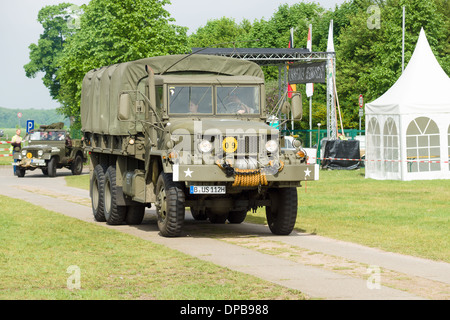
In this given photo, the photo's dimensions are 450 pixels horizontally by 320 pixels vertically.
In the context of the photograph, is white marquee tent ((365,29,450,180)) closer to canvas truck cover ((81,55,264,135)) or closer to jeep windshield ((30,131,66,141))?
jeep windshield ((30,131,66,141))

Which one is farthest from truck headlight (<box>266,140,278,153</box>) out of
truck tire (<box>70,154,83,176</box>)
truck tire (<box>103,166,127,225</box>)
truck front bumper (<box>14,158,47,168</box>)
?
truck tire (<box>70,154,83,176</box>)

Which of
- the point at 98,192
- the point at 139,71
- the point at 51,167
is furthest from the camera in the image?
the point at 51,167

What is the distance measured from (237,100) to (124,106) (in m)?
2.01

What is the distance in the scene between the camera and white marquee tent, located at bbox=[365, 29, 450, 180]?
1284 inches

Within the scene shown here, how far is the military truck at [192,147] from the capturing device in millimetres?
14766

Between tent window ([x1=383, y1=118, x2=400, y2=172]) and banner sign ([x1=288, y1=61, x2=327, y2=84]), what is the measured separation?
34.0 ft

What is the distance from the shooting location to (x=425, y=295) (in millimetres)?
9547

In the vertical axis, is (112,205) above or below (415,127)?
below

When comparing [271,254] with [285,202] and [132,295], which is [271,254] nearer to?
[285,202]

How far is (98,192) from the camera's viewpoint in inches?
760

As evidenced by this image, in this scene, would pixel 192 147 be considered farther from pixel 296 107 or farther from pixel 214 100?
pixel 296 107

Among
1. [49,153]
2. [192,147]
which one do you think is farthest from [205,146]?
[49,153]
